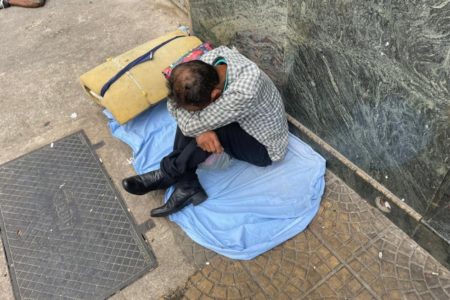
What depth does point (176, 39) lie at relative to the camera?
3689 millimetres

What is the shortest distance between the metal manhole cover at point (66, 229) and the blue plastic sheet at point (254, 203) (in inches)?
16.7

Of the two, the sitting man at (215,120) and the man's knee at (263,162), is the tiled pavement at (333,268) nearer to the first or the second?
the sitting man at (215,120)

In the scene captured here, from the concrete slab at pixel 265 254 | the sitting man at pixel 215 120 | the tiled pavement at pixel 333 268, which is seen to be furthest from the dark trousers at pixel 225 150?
the tiled pavement at pixel 333 268

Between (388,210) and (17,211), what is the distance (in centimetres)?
298

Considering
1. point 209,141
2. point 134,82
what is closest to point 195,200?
point 209,141

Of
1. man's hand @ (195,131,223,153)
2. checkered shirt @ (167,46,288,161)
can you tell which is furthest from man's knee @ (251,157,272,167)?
man's hand @ (195,131,223,153)

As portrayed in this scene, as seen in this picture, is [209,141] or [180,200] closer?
[209,141]

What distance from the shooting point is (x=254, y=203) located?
289 centimetres

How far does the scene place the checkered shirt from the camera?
2.36 m

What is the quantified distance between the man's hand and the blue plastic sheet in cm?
52

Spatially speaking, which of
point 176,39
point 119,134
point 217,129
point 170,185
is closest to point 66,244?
point 170,185

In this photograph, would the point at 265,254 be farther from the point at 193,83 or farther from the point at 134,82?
the point at 134,82

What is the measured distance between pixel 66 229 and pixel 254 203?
1.51 meters

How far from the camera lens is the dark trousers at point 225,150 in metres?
2.73
